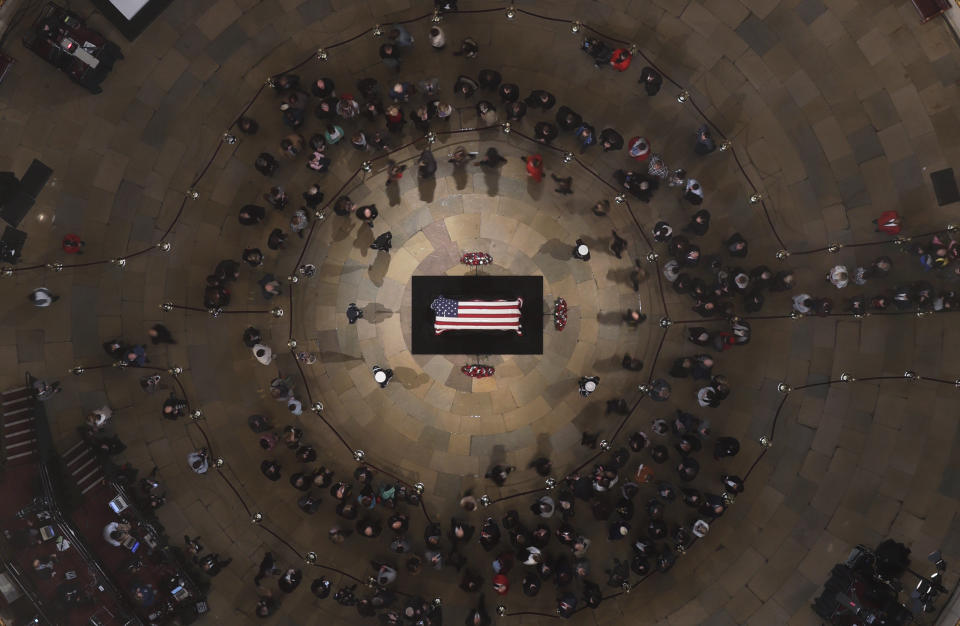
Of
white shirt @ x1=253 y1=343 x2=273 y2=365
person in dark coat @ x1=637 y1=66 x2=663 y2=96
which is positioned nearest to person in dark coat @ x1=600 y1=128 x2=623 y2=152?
person in dark coat @ x1=637 y1=66 x2=663 y2=96

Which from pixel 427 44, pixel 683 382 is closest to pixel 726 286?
pixel 683 382

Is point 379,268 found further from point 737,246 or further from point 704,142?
point 737,246

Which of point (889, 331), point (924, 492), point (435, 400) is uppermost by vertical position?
point (889, 331)

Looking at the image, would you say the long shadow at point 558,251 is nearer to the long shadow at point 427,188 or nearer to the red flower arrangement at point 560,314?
the red flower arrangement at point 560,314

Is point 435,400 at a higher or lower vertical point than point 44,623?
higher

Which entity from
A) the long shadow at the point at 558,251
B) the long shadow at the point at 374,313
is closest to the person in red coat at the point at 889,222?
the long shadow at the point at 558,251

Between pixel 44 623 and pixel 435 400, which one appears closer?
pixel 44 623

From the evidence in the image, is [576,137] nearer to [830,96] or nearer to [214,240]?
[830,96]
